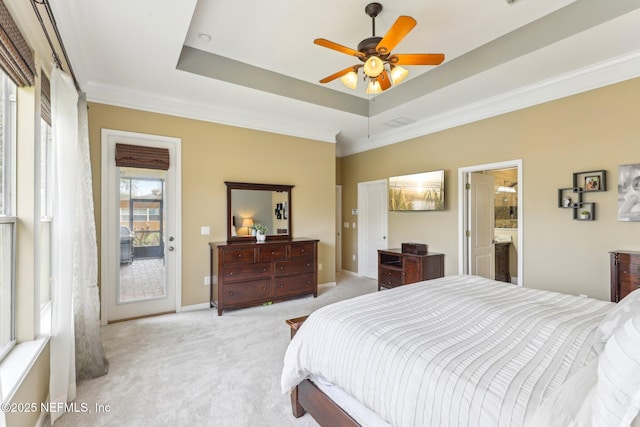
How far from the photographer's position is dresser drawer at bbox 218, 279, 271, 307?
3.86m

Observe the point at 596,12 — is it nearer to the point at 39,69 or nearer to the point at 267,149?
the point at 267,149

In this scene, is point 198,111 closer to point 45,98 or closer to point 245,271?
point 45,98

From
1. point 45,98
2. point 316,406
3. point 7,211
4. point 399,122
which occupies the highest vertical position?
point 399,122

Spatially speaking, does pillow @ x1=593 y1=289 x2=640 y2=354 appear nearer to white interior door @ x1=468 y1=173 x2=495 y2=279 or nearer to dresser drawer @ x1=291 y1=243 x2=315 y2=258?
white interior door @ x1=468 y1=173 x2=495 y2=279

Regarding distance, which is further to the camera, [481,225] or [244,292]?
[481,225]

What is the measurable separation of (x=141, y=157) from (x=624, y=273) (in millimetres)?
5258

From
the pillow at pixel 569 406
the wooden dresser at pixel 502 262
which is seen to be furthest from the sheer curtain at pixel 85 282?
the wooden dresser at pixel 502 262

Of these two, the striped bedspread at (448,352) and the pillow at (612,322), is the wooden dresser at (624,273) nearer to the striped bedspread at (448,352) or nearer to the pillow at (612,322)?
the striped bedspread at (448,352)

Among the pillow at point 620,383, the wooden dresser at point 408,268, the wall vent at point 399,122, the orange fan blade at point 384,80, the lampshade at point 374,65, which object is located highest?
the wall vent at point 399,122

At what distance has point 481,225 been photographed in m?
4.54

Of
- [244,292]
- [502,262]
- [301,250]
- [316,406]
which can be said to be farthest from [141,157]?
[502,262]

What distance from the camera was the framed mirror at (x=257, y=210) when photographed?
14.4 feet

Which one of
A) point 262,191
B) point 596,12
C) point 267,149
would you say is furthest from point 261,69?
point 596,12

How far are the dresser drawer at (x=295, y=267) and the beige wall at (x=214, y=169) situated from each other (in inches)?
25.4
